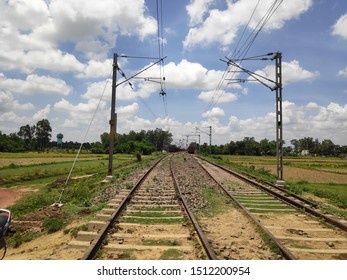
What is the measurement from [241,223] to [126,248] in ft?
11.0

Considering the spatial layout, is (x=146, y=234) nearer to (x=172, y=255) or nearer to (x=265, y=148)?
(x=172, y=255)

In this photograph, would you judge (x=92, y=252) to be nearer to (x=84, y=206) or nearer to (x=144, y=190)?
(x=84, y=206)

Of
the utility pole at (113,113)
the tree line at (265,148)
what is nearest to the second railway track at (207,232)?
the utility pole at (113,113)

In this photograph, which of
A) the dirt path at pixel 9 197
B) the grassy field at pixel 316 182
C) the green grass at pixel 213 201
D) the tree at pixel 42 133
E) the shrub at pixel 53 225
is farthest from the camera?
the tree at pixel 42 133

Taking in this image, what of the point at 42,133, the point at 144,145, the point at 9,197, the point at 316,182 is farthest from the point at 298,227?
the point at 42,133

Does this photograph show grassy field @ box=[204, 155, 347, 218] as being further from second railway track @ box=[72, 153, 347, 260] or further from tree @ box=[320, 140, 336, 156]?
tree @ box=[320, 140, 336, 156]

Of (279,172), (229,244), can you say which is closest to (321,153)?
(279,172)

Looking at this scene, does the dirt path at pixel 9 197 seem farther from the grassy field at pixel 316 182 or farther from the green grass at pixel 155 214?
the grassy field at pixel 316 182

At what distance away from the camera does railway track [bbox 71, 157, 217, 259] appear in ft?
18.5

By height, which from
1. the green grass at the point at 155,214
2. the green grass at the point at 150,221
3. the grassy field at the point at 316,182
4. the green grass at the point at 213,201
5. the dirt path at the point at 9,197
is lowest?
the dirt path at the point at 9,197

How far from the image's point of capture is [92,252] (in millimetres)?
5406

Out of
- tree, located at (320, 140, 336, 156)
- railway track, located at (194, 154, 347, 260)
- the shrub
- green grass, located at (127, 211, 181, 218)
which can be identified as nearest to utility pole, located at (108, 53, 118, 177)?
railway track, located at (194, 154, 347, 260)

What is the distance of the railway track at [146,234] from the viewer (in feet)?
18.5
